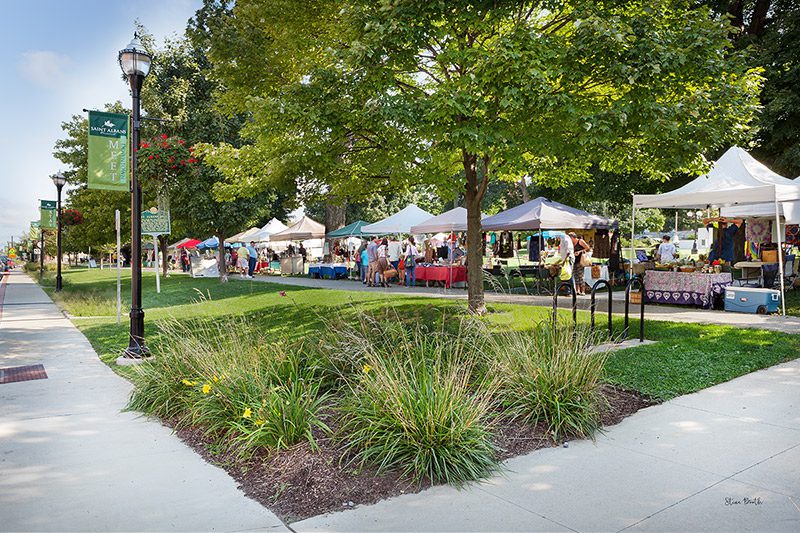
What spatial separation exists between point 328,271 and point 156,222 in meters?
8.56

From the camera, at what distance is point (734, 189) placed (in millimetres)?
11812

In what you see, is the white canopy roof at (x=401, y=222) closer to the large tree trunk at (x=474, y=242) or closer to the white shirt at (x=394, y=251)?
the white shirt at (x=394, y=251)

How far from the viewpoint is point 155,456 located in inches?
172

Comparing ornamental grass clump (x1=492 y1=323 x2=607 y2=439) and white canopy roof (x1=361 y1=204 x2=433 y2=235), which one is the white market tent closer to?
ornamental grass clump (x1=492 y1=323 x2=607 y2=439)

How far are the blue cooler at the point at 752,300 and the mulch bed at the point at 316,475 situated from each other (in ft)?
29.0

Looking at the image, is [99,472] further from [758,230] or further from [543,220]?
[758,230]

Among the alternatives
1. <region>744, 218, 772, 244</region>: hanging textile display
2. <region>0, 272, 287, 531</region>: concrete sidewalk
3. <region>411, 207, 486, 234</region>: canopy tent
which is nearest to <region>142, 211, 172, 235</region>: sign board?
<region>411, 207, 486, 234</region>: canopy tent

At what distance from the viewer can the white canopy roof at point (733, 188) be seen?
11.5m

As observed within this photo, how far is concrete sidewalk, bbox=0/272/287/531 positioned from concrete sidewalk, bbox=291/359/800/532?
761 millimetres

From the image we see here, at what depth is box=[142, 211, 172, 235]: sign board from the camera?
742 inches

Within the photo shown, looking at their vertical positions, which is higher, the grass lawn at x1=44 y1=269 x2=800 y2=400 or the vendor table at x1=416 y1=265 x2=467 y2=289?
the vendor table at x1=416 y1=265 x2=467 y2=289

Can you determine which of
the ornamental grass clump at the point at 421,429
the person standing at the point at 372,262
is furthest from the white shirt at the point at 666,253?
the ornamental grass clump at the point at 421,429

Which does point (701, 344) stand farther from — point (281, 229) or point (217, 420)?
point (281, 229)

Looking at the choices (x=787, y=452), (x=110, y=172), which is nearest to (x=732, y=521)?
(x=787, y=452)
